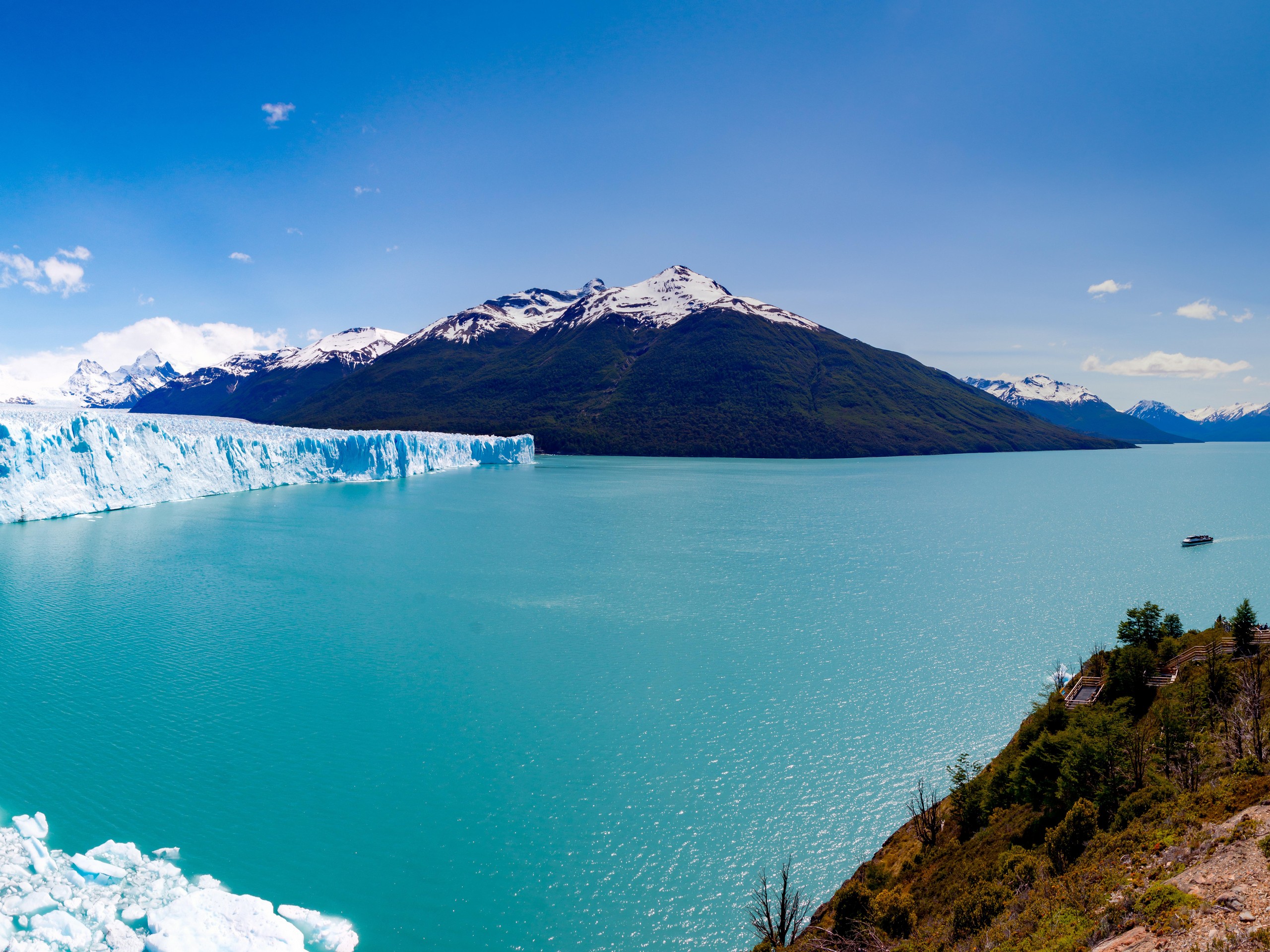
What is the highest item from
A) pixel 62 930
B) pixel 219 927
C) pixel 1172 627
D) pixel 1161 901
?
pixel 1172 627

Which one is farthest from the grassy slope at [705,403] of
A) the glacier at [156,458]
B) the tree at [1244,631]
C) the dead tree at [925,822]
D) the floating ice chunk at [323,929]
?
the floating ice chunk at [323,929]

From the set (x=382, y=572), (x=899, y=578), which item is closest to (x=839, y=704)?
(x=899, y=578)

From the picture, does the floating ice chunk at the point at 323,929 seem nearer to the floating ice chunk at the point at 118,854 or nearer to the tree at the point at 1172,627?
the floating ice chunk at the point at 118,854

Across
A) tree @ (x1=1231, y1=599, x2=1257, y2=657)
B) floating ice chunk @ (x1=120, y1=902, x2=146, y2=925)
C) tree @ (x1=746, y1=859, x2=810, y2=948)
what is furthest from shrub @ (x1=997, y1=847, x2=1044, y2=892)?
floating ice chunk @ (x1=120, y1=902, x2=146, y2=925)

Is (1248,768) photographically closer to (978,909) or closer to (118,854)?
(978,909)

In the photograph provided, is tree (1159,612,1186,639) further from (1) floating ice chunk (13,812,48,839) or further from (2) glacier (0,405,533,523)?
(2) glacier (0,405,533,523)

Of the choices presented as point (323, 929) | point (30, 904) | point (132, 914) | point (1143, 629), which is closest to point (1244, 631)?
point (1143, 629)
